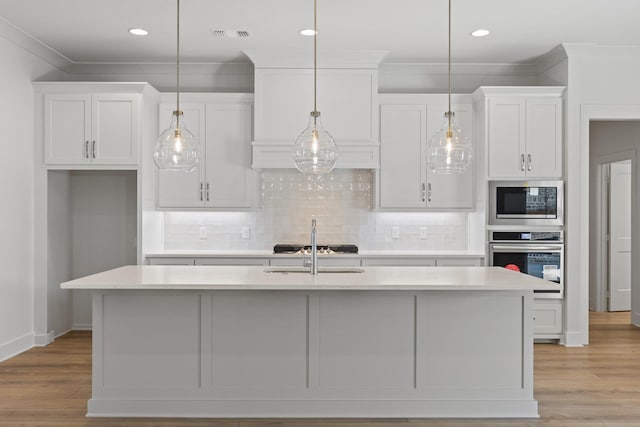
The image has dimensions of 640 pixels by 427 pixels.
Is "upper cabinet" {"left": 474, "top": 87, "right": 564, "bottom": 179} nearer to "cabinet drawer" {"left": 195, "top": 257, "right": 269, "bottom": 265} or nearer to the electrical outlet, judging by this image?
the electrical outlet

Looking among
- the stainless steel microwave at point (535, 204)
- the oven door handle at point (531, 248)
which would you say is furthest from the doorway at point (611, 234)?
the oven door handle at point (531, 248)

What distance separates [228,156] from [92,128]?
1280 millimetres

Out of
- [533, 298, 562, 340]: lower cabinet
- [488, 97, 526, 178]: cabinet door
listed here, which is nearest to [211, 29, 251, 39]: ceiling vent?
[488, 97, 526, 178]: cabinet door

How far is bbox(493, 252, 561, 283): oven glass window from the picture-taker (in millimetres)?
5324

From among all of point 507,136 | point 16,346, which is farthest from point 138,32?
point 507,136

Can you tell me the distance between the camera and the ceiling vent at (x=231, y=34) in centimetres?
495

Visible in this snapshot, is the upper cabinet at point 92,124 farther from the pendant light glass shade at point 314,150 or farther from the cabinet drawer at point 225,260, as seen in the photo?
the pendant light glass shade at point 314,150

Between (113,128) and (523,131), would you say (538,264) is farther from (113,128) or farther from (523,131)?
(113,128)

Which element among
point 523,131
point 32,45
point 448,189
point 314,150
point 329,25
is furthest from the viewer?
point 448,189

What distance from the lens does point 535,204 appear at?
211 inches

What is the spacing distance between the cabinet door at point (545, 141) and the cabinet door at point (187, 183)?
3.16 metres

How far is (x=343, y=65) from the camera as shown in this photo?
548 centimetres

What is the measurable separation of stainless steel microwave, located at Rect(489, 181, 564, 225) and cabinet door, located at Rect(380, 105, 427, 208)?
824 millimetres

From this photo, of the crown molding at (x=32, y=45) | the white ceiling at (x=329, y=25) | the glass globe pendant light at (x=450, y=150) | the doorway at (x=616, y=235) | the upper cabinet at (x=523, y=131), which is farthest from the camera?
the doorway at (x=616, y=235)
